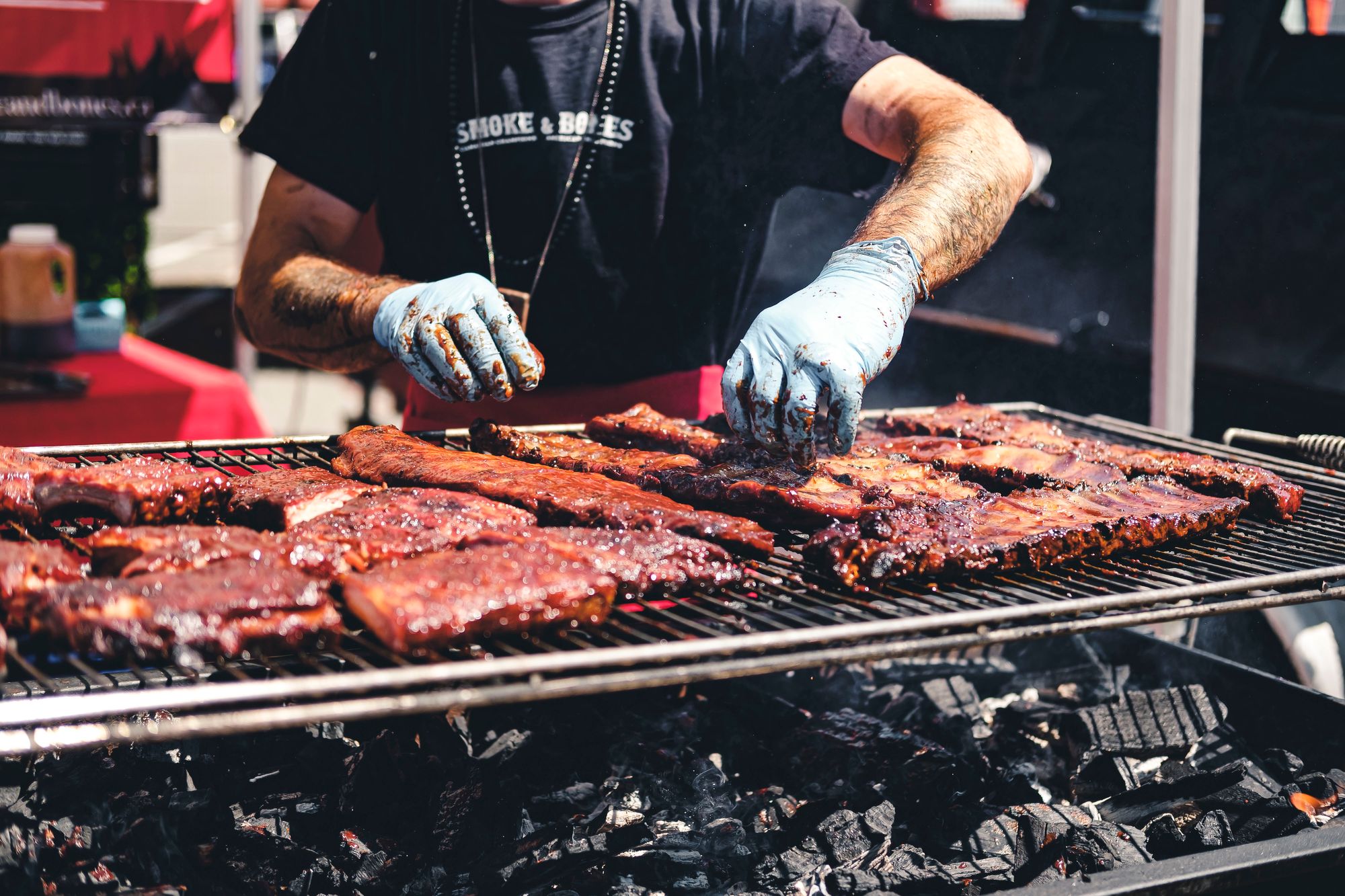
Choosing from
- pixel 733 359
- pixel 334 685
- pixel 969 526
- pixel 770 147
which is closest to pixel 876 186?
pixel 770 147

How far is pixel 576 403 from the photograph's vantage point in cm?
420

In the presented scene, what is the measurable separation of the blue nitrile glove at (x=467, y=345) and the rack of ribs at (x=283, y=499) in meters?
0.44

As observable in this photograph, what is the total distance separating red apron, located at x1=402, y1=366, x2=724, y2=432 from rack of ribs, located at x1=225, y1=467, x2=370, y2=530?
4.66ft

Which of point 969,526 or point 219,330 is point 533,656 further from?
point 219,330

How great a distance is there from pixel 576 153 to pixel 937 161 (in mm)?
1311

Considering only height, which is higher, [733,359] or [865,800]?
[733,359]

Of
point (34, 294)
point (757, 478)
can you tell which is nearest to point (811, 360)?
point (757, 478)

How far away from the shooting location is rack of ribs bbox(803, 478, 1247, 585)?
239 cm

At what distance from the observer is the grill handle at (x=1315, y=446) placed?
3.55 m

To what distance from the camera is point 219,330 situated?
10.4m

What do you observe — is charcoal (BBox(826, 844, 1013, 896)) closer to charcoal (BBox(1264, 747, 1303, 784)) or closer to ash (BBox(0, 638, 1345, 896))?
ash (BBox(0, 638, 1345, 896))

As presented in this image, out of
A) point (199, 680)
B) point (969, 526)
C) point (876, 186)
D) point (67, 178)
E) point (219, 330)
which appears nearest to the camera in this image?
point (199, 680)

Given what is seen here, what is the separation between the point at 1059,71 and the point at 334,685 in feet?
20.4

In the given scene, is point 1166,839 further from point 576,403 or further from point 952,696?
point 576,403
